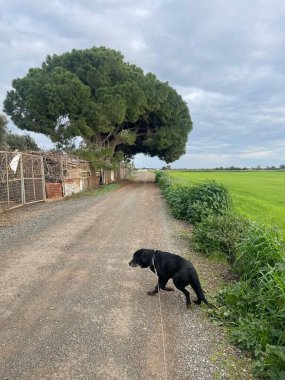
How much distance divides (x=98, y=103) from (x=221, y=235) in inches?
865

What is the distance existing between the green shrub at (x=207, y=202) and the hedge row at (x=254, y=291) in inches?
86.0

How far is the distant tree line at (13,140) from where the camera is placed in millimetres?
21594

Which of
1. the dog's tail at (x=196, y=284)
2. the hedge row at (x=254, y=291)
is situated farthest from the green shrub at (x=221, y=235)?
the dog's tail at (x=196, y=284)

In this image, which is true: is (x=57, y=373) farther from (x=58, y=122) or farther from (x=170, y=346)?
(x=58, y=122)

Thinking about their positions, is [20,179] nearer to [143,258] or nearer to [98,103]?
[143,258]

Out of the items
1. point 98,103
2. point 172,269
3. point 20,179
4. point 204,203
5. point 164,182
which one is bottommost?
point 164,182

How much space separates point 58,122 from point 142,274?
2397 centimetres

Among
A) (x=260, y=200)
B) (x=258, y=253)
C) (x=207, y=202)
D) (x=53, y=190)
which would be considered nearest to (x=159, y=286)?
(x=258, y=253)

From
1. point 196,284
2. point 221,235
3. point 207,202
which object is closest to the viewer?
point 196,284

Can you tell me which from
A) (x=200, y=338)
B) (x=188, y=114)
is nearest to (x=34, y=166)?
(x=200, y=338)

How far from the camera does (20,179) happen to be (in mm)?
15016

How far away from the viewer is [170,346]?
386cm

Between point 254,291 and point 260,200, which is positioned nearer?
point 254,291

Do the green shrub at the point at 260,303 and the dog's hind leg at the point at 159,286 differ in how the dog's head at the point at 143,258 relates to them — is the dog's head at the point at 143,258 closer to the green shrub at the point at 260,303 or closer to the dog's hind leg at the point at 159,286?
the dog's hind leg at the point at 159,286
